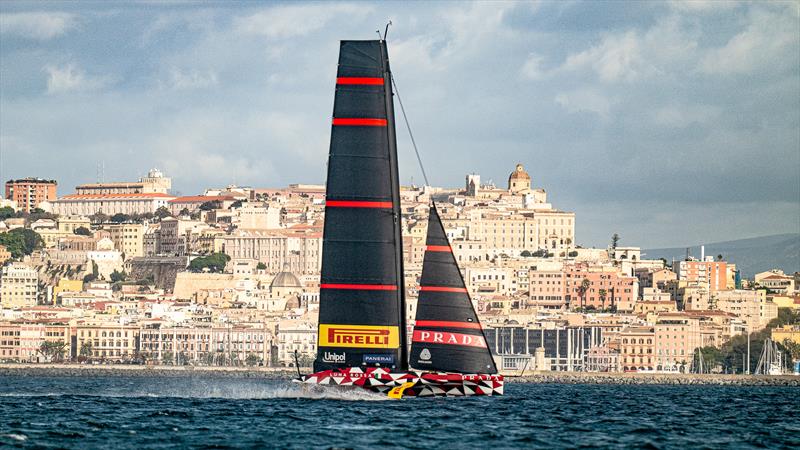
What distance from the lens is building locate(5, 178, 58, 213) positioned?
646 ft

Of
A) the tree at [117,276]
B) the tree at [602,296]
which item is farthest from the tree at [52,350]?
the tree at [602,296]

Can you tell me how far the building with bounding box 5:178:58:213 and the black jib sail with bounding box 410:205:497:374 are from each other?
16368 cm

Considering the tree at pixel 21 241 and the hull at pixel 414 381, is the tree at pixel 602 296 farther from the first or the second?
the hull at pixel 414 381

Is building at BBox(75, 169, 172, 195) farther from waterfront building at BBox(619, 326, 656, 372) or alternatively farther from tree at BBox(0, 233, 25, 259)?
waterfront building at BBox(619, 326, 656, 372)

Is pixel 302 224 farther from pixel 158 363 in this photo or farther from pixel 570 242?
pixel 158 363

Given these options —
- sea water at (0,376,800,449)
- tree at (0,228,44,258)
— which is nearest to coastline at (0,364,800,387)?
tree at (0,228,44,258)

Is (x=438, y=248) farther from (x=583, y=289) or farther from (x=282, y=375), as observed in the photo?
(x=583, y=289)

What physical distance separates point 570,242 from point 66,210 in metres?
53.2

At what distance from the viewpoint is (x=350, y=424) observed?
31.0m

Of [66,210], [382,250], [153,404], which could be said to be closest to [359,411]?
[382,250]

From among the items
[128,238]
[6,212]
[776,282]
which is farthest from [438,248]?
[6,212]

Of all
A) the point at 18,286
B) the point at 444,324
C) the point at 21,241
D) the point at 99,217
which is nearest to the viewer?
the point at 444,324

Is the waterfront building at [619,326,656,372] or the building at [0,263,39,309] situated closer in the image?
the waterfront building at [619,326,656,372]

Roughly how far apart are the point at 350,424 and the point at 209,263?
129 metres
